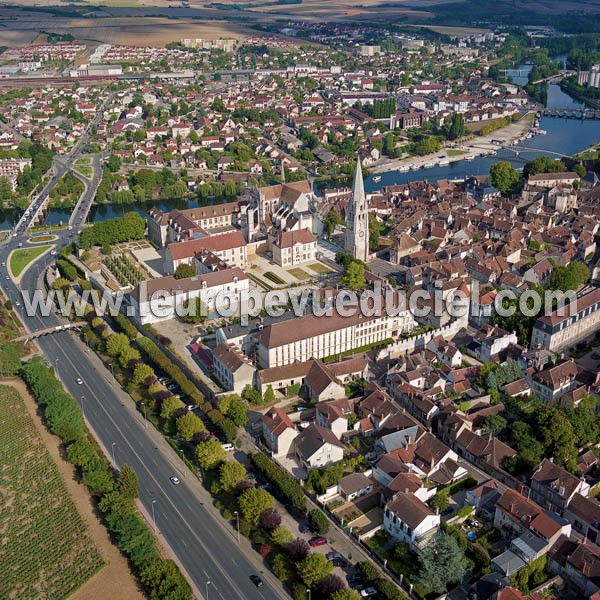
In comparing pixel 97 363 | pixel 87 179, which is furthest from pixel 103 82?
pixel 97 363

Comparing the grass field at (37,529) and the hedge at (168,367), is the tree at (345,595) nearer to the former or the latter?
the grass field at (37,529)

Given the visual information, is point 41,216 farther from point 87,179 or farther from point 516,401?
point 516,401

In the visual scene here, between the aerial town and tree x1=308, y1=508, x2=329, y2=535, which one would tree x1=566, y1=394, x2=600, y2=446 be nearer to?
the aerial town

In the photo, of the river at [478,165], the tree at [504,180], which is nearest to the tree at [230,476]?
the river at [478,165]

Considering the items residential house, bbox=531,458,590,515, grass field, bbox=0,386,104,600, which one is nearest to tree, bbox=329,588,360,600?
Answer: grass field, bbox=0,386,104,600

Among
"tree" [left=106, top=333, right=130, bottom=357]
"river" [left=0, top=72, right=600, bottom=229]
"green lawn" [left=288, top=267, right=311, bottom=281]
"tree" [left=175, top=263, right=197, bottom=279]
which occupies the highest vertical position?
"tree" [left=175, top=263, right=197, bottom=279]
